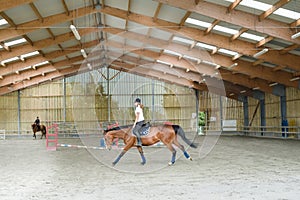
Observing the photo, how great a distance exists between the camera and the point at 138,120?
27.8 ft

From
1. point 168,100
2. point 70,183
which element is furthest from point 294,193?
point 168,100

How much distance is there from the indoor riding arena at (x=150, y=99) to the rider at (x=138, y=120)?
3cm

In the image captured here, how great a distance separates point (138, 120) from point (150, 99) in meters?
22.8

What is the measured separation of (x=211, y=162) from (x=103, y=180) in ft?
13.8

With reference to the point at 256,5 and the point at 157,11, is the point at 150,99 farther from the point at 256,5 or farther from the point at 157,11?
the point at 256,5

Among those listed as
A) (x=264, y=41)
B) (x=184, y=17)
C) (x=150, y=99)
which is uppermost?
(x=184, y=17)

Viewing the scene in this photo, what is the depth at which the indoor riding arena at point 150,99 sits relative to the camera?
A: 7.84 metres

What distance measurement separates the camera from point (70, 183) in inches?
306

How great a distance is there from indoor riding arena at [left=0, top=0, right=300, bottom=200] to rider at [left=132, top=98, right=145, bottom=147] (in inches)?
1.4

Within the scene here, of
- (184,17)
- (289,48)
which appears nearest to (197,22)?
(184,17)

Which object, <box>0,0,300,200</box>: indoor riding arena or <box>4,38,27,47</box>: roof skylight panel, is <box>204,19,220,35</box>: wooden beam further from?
<box>4,38,27,47</box>: roof skylight panel

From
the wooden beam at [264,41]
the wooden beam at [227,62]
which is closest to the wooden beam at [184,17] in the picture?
the wooden beam at [227,62]

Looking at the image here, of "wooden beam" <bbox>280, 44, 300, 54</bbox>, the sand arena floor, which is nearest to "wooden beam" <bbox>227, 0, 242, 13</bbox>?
"wooden beam" <bbox>280, 44, 300, 54</bbox>

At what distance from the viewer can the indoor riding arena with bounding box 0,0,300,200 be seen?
7.84 meters
